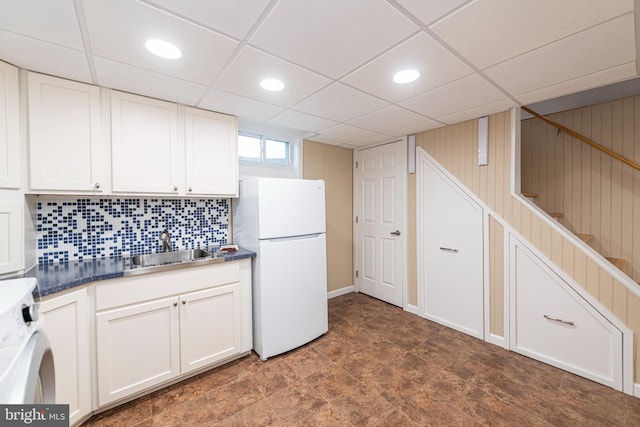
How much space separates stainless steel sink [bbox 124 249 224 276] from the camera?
1.73 metres

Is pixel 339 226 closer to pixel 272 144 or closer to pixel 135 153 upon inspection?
pixel 272 144

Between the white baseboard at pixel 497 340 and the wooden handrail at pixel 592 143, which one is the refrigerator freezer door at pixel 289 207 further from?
the wooden handrail at pixel 592 143

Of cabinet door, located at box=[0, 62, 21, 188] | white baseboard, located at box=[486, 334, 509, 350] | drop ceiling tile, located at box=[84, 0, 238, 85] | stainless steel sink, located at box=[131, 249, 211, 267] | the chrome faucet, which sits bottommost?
white baseboard, located at box=[486, 334, 509, 350]

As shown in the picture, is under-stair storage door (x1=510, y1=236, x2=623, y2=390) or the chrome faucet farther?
the chrome faucet

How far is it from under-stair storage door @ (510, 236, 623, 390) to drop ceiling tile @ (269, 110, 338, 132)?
2084 millimetres

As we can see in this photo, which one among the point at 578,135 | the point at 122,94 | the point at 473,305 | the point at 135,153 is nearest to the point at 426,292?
the point at 473,305

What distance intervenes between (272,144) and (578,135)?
326 cm

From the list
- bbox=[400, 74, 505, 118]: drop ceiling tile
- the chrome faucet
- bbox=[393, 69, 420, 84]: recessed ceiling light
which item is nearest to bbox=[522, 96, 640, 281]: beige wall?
bbox=[400, 74, 505, 118]: drop ceiling tile

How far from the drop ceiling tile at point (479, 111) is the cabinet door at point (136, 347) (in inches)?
112

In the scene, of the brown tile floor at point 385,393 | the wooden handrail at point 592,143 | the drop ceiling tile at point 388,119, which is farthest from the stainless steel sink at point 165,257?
the wooden handrail at point 592,143

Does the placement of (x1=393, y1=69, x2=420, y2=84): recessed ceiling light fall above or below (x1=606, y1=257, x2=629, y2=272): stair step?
above

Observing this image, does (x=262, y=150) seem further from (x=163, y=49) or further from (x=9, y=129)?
(x=9, y=129)

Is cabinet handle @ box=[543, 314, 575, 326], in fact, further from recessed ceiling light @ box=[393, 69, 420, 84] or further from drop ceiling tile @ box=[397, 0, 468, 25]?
drop ceiling tile @ box=[397, 0, 468, 25]

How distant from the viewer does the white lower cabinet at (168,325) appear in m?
1.63
